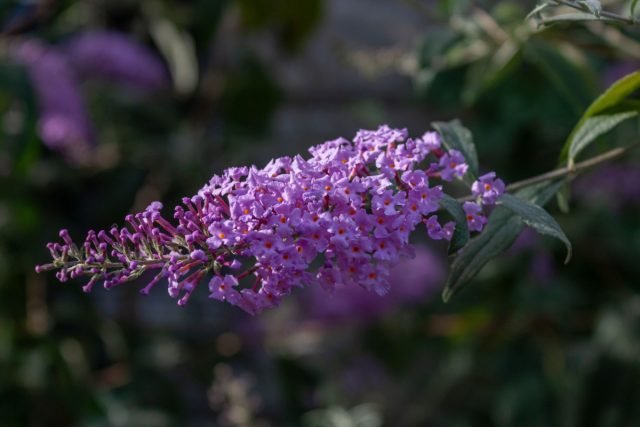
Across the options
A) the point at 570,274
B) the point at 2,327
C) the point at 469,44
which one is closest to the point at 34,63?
the point at 2,327

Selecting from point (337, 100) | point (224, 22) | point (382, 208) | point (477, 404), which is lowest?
point (477, 404)

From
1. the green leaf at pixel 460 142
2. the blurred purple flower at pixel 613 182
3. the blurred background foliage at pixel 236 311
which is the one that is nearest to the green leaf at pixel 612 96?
the green leaf at pixel 460 142

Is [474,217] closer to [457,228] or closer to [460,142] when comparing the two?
[457,228]

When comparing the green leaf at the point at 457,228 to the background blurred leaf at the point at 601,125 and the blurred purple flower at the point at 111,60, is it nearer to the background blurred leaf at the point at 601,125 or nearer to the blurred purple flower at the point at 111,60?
the background blurred leaf at the point at 601,125

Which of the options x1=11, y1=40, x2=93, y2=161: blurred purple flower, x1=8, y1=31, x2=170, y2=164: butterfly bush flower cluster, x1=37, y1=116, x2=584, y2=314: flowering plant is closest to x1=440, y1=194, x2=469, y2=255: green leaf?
x1=37, y1=116, x2=584, y2=314: flowering plant

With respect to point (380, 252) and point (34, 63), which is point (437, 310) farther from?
point (380, 252)
